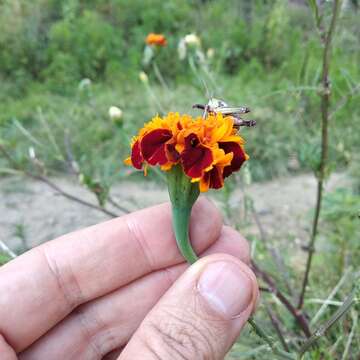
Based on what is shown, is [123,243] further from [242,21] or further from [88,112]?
[242,21]

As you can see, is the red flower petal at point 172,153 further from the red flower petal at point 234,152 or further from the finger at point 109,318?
the finger at point 109,318

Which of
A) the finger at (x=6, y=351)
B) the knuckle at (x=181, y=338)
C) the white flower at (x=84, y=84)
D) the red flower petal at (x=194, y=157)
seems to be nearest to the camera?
the red flower petal at (x=194, y=157)

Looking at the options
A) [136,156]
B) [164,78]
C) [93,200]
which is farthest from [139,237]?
[164,78]

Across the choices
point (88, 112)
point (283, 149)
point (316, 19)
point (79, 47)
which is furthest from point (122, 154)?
point (316, 19)

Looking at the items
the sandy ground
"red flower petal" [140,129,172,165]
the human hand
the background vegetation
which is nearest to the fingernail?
the human hand

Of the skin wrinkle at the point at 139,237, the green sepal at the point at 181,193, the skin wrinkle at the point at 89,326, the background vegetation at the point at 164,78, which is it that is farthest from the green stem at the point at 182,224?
the background vegetation at the point at 164,78

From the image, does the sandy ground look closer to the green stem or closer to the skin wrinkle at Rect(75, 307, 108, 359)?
the skin wrinkle at Rect(75, 307, 108, 359)

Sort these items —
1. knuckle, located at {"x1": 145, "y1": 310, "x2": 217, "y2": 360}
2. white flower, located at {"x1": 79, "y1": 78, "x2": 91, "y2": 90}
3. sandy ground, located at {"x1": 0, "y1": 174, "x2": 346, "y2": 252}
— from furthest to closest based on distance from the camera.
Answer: sandy ground, located at {"x1": 0, "y1": 174, "x2": 346, "y2": 252}
white flower, located at {"x1": 79, "y1": 78, "x2": 91, "y2": 90}
knuckle, located at {"x1": 145, "y1": 310, "x2": 217, "y2": 360}

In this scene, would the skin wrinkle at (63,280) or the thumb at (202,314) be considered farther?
the skin wrinkle at (63,280)
